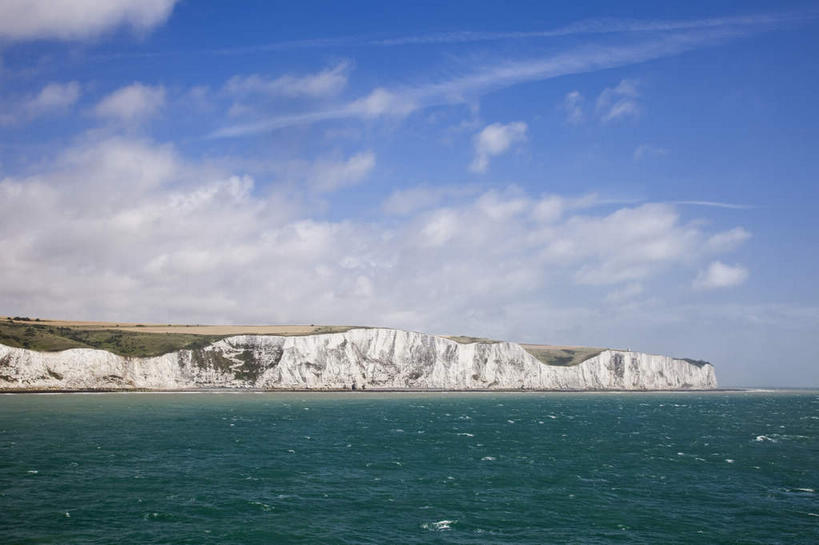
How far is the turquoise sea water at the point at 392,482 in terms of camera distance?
37781 millimetres

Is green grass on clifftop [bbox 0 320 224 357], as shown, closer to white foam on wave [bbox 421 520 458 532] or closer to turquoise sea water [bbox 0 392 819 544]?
turquoise sea water [bbox 0 392 819 544]

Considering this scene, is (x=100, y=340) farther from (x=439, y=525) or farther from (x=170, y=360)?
(x=439, y=525)

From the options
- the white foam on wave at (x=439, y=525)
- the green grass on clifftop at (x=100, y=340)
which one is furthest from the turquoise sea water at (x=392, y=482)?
the green grass on clifftop at (x=100, y=340)

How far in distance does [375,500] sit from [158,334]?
170 metres

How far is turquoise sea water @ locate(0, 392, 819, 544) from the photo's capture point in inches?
1487

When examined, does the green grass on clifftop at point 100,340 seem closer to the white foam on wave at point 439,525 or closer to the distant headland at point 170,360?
the distant headland at point 170,360

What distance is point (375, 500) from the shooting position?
4538 cm

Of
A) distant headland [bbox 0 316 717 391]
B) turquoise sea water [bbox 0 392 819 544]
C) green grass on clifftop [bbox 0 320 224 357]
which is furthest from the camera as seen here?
green grass on clifftop [bbox 0 320 224 357]

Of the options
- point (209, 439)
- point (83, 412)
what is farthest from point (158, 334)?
point (209, 439)

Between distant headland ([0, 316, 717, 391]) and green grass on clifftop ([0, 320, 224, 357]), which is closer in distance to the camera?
distant headland ([0, 316, 717, 391])

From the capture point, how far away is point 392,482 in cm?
5175

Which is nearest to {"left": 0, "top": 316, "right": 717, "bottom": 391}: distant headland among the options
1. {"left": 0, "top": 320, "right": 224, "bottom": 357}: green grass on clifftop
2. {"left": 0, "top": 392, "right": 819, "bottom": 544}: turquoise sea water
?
{"left": 0, "top": 320, "right": 224, "bottom": 357}: green grass on clifftop

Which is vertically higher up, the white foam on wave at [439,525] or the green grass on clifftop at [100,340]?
the green grass on clifftop at [100,340]

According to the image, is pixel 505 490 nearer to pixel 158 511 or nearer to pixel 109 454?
pixel 158 511
